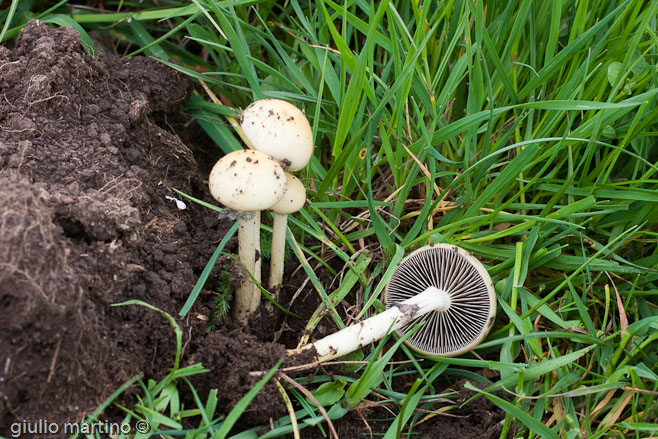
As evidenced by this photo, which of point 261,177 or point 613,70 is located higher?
point 613,70

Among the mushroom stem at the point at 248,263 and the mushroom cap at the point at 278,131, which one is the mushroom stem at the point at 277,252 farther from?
the mushroom cap at the point at 278,131

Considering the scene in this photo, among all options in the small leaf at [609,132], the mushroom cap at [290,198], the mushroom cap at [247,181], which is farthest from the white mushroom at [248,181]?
the small leaf at [609,132]

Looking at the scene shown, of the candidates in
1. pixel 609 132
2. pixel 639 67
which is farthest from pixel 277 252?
pixel 639 67

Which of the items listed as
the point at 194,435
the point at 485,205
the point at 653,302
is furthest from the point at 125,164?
the point at 653,302

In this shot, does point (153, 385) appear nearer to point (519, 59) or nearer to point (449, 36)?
point (449, 36)

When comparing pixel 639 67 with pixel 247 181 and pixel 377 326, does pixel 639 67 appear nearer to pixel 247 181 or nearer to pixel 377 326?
pixel 377 326

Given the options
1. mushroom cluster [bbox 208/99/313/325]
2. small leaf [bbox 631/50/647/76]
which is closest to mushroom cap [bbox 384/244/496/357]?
mushroom cluster [bbox 208/99/313/325]
